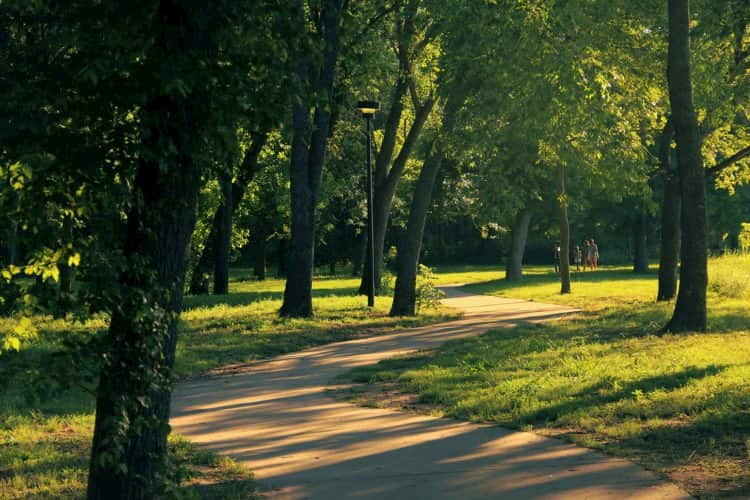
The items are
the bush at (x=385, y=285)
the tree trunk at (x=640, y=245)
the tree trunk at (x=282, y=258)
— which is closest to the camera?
the bush at (x=385, y=285)

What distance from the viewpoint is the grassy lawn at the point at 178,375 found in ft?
21.1

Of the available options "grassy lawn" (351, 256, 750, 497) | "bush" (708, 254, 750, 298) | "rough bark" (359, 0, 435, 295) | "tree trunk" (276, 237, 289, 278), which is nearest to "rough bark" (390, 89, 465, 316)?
"rough bark" (359, 0, 435, 295)

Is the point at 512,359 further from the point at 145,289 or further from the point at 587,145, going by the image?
the point at 145,289

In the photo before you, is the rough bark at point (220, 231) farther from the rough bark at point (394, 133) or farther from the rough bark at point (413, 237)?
the rough bark at point (413, 237)

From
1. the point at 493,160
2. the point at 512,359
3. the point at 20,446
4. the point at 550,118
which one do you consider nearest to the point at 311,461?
the point at 20,446

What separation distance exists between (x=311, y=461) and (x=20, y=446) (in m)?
2.79

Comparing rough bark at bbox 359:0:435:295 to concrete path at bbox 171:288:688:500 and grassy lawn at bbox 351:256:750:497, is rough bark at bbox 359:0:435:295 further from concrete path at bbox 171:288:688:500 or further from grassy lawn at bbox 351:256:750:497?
concrete path at bbox 171:288:688:500

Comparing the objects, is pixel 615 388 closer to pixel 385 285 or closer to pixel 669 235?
pixel 669 235

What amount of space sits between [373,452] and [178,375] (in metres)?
6.31

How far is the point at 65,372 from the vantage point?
521cm

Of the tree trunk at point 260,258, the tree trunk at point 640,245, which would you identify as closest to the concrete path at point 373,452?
the tree trunk at point 260,258

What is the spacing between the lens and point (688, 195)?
1752cm

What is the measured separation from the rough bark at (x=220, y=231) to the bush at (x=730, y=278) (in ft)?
47.4

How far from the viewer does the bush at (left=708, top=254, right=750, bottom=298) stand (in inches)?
1126
